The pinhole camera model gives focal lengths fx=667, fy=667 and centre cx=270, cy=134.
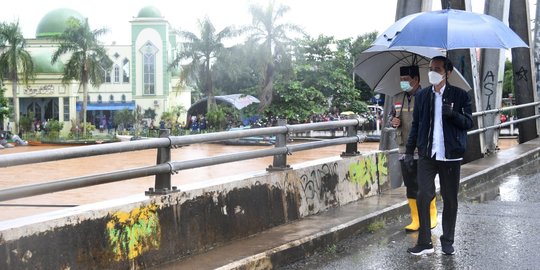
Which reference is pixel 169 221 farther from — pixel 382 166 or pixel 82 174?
pixel 82 174

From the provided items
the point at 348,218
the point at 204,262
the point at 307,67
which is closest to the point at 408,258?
the point at 348,218

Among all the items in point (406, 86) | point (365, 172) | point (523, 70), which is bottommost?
point (365, 172)

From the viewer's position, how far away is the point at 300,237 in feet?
20.8

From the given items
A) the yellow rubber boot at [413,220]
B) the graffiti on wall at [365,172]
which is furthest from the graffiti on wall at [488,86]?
the yellow rubber boot at [413,220]

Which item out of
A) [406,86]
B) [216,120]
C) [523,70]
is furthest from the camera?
[216,120]

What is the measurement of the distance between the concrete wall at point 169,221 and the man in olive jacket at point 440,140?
4.91 ft

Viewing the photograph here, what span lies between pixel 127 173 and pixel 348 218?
2956mm

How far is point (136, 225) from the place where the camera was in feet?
16.9

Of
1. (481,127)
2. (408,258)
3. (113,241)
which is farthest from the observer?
(481,127)

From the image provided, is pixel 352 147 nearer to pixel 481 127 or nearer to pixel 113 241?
pixel 113 241

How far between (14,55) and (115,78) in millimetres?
15036

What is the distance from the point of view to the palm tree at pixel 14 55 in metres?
51.6

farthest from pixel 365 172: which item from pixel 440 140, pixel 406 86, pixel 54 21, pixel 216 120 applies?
pixel 54 21

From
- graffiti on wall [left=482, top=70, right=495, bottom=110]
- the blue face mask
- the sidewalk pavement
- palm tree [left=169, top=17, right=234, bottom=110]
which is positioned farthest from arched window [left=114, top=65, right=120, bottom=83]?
the blue face mask
